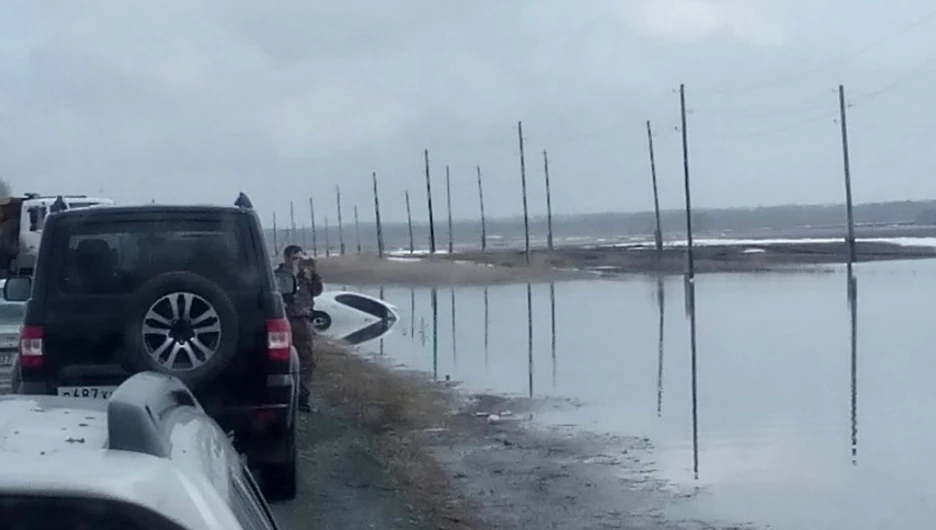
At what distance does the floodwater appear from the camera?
12.2 meters

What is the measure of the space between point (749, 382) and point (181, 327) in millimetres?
11755

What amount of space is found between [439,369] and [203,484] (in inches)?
822

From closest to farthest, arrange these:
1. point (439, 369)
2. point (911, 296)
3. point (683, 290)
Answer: point (439, 369) → point (911, 296) → point (683, 290)

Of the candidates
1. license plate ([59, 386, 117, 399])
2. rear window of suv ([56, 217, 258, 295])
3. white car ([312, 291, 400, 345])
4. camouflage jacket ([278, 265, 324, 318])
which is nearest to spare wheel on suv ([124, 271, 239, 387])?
license plate ([59, 386, 117, 399])

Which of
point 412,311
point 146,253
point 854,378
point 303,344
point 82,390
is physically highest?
point 146,253

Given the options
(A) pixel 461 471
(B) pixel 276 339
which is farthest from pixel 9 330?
(B) pixel 276 339

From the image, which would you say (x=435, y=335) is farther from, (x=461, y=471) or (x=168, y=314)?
(x=168, y=314)

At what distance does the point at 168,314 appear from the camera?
368 inches

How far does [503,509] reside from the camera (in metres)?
12.0

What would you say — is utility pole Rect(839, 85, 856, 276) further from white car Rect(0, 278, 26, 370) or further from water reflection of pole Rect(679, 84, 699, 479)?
white car Rect(0, 278, 26, 370)

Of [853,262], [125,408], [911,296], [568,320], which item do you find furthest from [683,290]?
[125,408]

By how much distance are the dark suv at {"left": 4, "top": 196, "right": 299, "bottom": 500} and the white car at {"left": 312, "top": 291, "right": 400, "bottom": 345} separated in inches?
814

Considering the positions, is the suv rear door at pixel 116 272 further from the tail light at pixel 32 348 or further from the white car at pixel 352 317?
the white car at pixel 352 317

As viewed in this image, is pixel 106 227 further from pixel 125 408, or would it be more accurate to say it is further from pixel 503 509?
pixel 125 408
